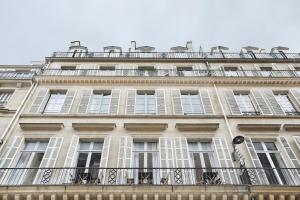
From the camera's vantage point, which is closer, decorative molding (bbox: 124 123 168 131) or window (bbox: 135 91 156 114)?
decorative molding (bbox: 124 123 168 131)

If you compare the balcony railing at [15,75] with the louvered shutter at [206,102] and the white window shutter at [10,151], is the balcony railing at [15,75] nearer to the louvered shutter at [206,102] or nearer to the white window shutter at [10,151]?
the white window shutter at [10,151]

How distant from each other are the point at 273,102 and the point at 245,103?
3.92 ft

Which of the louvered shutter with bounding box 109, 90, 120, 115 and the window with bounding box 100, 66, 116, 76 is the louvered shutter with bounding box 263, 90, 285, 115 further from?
the window with bounding box 100, 66, 116, 76

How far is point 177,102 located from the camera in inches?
503

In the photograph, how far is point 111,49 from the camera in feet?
58.7

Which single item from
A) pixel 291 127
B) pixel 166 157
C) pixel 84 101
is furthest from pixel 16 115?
pixel 291 127

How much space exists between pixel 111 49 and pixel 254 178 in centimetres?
1189

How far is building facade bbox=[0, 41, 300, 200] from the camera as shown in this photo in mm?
8508

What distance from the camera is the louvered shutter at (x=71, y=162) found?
9.14m

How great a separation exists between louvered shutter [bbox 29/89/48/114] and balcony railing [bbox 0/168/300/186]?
327 cm

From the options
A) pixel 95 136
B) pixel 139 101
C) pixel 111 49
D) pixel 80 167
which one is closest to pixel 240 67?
pixel 139 101

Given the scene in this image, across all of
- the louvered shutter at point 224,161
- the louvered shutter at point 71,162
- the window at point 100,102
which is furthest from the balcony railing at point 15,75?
the louvered shutter at point 224,161

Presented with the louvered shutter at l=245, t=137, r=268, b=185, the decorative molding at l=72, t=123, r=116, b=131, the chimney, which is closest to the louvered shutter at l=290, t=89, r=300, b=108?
the louvered shutter at l=245, t=137, r=268, b=185

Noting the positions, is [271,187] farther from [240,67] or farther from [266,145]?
[240,67]
